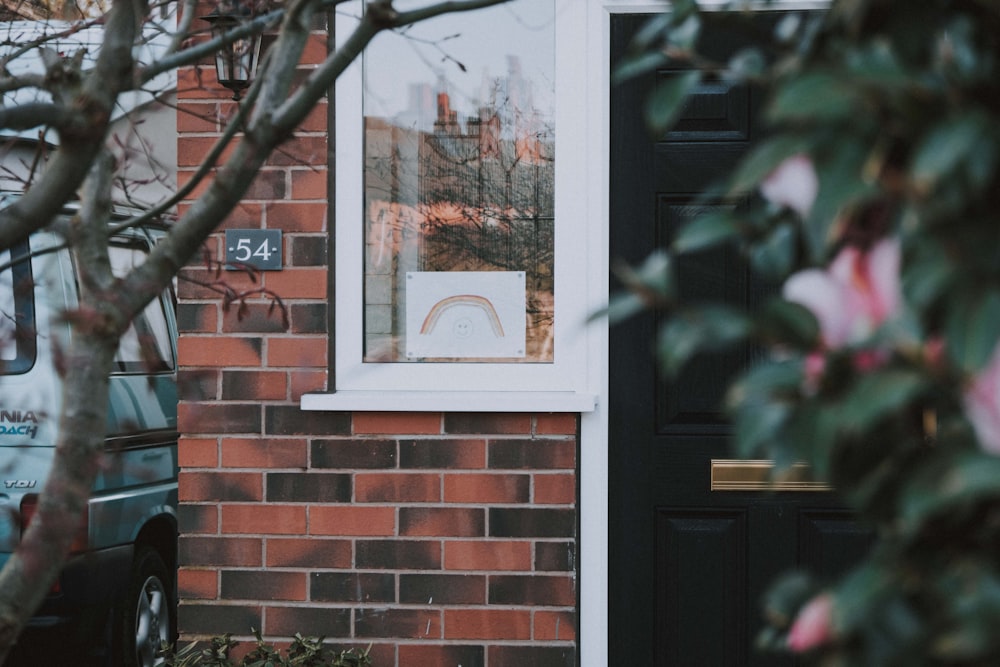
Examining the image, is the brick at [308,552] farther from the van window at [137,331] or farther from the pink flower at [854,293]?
the pink flower at [854,293]

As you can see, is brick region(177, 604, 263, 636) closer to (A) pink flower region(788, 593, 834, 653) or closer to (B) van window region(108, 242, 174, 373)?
(B) van window region(108, 242, 174, 373)

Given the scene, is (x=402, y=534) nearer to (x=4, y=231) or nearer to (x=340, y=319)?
(x=340, y=319)

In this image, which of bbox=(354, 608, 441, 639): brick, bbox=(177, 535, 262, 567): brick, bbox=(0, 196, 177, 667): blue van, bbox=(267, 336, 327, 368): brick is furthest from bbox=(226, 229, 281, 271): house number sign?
bbox=(354, 608, 441, 639): brick

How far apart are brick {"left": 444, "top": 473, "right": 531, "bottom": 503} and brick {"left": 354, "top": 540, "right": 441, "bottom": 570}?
177 millimetres

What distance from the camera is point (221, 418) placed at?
3.40 metres

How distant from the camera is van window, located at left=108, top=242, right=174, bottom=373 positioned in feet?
15.5

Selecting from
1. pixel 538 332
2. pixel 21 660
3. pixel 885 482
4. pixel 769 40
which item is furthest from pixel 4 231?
pixel 21 660

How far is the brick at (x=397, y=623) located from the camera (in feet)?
11.0

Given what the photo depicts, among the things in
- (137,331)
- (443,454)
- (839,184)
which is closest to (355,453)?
(443,454)

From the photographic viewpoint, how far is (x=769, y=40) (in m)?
1.21

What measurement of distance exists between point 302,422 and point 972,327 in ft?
9.16

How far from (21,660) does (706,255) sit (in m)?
3.34

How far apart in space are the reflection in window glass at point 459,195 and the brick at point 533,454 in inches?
10.9

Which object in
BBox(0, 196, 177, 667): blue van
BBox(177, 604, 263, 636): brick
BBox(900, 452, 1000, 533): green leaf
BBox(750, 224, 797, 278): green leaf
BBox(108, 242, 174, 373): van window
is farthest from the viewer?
BBox(108, 242, 174, 373): van window
